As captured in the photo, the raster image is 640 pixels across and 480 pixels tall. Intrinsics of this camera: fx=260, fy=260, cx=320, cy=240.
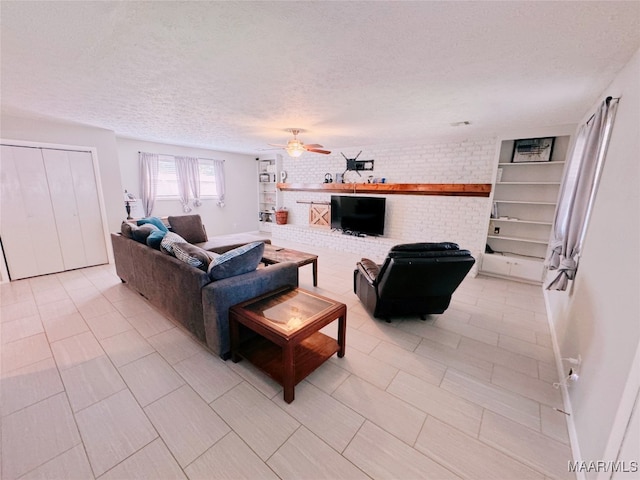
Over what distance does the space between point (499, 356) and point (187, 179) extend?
6624 mm

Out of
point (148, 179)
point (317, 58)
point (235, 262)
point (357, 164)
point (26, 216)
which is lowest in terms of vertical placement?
point (235, 262)

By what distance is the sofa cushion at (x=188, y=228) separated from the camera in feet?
14.7

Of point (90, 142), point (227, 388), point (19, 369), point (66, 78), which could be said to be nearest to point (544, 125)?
point (227, 388)

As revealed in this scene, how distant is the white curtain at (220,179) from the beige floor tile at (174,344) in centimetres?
490

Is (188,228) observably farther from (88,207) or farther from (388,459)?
(388,459)

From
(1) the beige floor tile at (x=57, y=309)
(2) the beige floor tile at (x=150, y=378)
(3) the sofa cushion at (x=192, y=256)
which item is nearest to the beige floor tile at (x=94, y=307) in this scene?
(1) the beige floor tile at (x=57, y=309)

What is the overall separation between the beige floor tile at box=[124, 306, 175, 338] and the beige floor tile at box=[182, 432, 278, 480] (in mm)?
1479

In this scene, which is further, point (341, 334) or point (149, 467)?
point (341, 334)

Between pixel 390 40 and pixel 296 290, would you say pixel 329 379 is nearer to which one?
pixel 296 290

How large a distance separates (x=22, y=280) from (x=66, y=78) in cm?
331

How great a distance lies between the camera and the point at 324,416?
1.65 meters

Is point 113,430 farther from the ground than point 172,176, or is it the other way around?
point 172,176

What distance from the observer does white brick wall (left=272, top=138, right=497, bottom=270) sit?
14.6 ft

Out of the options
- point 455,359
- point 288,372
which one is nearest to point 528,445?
point 455,359
